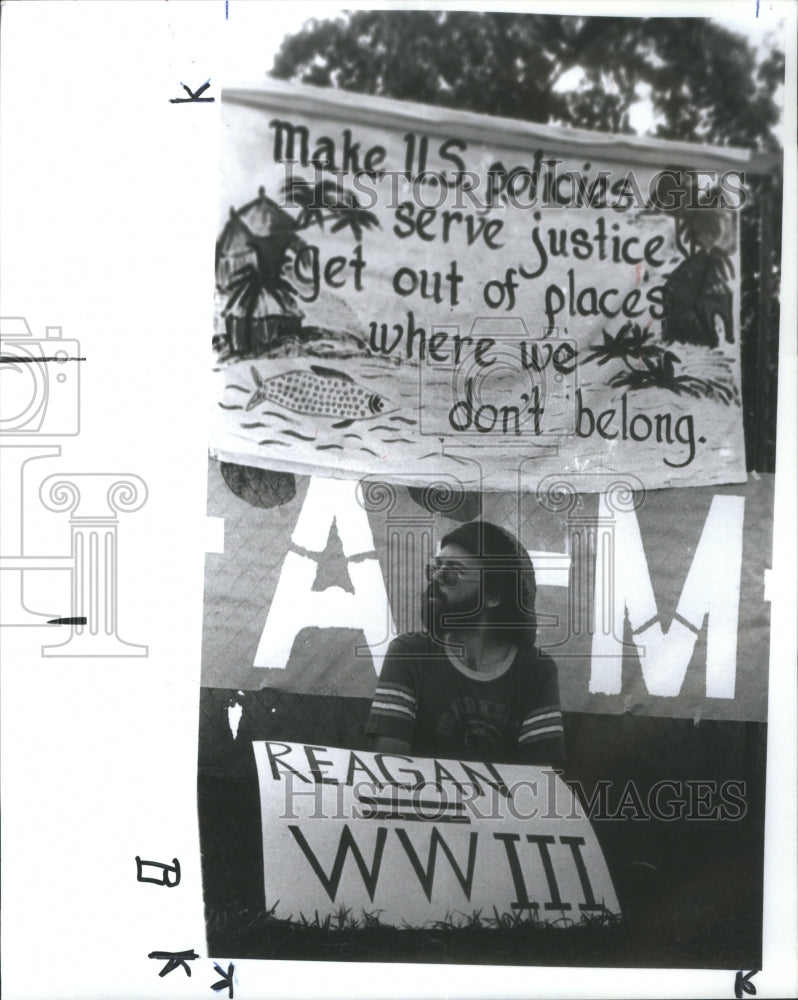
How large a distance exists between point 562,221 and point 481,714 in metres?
1.26

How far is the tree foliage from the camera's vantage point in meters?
2.46

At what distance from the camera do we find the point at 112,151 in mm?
2508

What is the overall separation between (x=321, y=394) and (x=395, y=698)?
79 cm

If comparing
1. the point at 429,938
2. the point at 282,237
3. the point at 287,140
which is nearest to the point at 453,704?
the point at 429,938

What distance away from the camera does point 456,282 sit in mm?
2475

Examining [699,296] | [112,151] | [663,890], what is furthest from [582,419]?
[112,151]

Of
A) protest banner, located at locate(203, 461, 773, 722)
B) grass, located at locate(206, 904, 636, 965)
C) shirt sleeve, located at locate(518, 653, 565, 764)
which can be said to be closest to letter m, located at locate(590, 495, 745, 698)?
protest banner, located at locate(203, 461, 773, 722)

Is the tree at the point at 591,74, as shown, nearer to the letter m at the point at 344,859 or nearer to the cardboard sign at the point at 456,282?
the cardboard sign at the point at 456,282

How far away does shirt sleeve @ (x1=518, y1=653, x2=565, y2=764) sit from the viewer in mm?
2475

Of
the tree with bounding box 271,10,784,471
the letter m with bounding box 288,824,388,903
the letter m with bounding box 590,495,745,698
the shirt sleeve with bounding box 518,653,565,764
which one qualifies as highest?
the tree with bounding box 271,10,784,471

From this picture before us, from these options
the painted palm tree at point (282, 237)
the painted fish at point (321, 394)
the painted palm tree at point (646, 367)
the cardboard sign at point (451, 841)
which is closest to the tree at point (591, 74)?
the painted palm tree at point (646, 367)

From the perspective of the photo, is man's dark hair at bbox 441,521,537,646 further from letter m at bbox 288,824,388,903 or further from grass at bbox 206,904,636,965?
grass at bbox 206,904,636,965

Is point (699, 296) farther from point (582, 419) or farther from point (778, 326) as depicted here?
point (582, 419)

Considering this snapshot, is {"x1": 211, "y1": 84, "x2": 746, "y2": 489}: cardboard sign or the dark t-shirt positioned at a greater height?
{"x1": 211, "y1": 84, "x2": 746, "y2": 489}: cardboard sign
